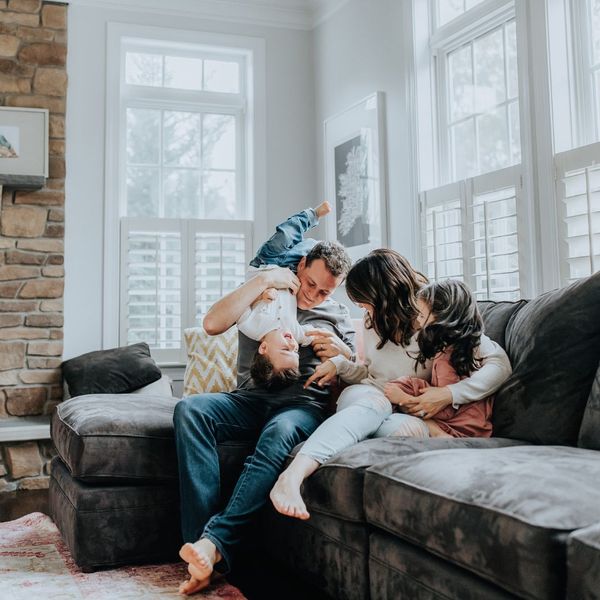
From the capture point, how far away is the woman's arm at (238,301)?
8.20 feet

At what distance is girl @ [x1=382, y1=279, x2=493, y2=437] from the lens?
2158mm

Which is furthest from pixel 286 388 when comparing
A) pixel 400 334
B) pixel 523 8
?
pixel 523 8

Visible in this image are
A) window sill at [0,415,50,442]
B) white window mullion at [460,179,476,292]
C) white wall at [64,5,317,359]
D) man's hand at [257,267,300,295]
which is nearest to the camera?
man's hand at [257,267,300,295]

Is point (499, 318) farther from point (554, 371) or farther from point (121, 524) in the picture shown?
point (121, 524)

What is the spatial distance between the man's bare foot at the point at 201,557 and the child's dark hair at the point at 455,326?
0.87 meters

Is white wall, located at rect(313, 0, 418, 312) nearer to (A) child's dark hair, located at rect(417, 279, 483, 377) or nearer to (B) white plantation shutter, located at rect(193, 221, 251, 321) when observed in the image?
(B) white plantation shutter, located at rect(193, 221, 251, 321)

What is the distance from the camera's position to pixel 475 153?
11.2 feet

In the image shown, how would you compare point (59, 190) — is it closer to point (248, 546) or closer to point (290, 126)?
point (290, 126)

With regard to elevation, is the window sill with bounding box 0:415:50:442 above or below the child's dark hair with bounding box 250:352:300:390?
below

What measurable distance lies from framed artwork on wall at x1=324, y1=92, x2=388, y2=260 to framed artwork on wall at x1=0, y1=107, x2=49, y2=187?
1.70 meters

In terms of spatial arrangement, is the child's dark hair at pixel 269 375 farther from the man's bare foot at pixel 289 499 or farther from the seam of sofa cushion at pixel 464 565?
the seam of sofa cushion at pixel 464 565

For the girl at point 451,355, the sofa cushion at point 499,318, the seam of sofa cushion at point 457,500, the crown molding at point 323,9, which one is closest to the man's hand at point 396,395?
the girl at point 451,355

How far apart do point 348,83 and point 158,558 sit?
307cm

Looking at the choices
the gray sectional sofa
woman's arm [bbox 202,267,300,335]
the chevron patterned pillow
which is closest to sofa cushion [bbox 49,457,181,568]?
the gray sectional sofa
